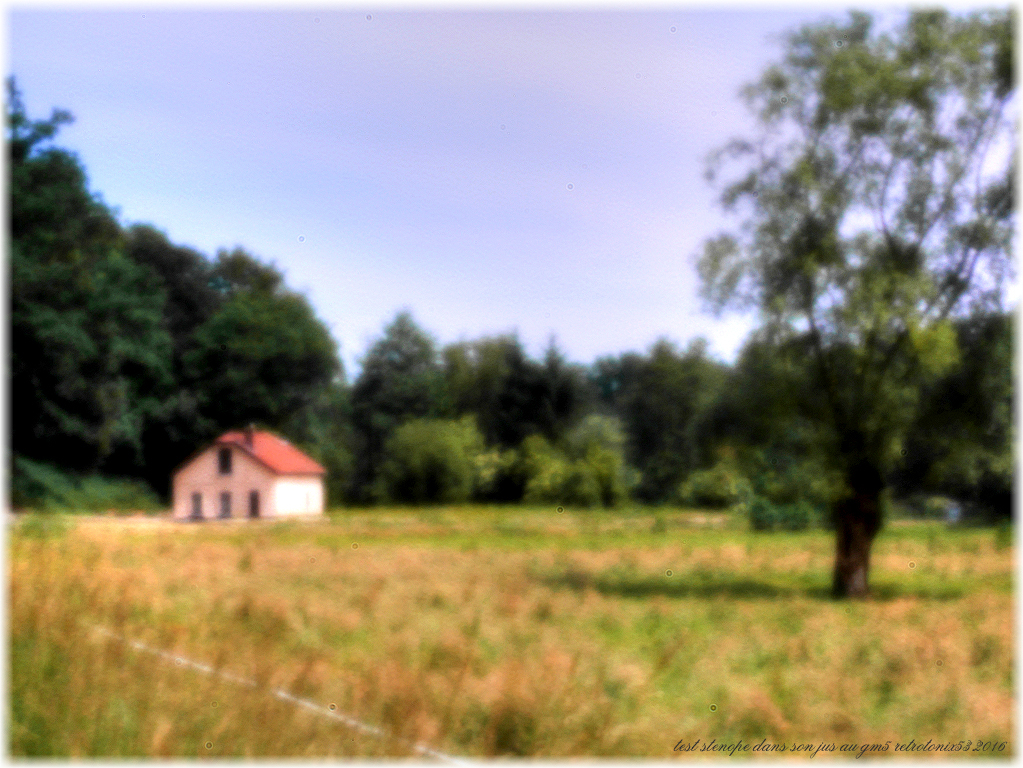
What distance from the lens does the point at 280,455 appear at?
7770 mm

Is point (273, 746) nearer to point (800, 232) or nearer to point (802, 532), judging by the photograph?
point (800, 232)

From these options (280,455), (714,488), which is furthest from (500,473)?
(714,488)

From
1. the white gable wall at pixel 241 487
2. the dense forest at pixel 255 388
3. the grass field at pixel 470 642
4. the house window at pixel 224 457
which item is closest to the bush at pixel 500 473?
the dense forest at pixel 255 388

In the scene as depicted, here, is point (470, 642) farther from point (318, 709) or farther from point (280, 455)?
point (280, 455)

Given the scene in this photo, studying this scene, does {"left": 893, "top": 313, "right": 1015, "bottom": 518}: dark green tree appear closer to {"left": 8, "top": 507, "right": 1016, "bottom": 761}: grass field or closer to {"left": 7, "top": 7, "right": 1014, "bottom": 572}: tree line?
{"left": 7, "top": 7, "right": 1014, "bottom": 572}: tree line

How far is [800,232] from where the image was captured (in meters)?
14.0

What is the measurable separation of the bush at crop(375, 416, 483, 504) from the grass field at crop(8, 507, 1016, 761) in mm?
224

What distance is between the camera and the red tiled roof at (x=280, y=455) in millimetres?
7676

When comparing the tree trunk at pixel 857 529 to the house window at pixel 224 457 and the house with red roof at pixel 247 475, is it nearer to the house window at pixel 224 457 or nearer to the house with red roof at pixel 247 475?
the house with red roof at pixel 247 475

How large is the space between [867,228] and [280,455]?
31.1 ft

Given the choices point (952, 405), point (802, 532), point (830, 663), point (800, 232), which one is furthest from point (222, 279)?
point (802, 532)

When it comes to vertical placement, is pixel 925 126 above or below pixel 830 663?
above

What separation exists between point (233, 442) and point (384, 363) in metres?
1.49

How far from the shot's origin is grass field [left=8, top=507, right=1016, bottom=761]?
4613 mm
